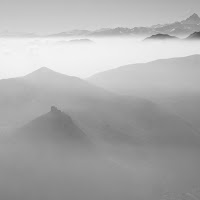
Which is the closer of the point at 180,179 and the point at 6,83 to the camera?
the point at 180,179

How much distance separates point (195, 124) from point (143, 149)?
6995cm

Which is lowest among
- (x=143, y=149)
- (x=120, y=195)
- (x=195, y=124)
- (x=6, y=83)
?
(x=120, y=195)

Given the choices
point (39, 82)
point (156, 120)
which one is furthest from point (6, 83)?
point (156, 120)

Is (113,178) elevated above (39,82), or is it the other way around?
(39,82)

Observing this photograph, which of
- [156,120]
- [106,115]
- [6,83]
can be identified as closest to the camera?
[106,115]

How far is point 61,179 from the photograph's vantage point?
357 feet

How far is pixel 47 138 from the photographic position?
4857 inches

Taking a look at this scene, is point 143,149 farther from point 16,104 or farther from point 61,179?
point 16,104

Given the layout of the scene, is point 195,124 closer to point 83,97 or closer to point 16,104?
point 83,97

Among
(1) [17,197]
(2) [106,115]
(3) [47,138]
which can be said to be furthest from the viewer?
(2) [106,115]

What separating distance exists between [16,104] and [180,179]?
283 feet

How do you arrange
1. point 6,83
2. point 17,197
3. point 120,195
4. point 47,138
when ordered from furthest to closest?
point 6,83 < point 47,138 < point 120,195 < point 17,197

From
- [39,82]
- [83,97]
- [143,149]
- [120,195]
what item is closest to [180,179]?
[143,149]

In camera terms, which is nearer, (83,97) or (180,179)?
(180,179)
